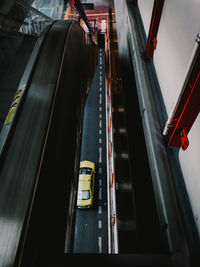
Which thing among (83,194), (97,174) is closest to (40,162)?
(83,194)

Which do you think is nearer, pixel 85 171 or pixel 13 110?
pixel 13 110

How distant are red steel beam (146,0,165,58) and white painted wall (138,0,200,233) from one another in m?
0.14

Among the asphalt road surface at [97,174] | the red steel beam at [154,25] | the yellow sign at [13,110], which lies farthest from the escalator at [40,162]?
the asphalt road surface at [97,174]

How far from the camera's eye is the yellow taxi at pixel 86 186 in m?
7.23

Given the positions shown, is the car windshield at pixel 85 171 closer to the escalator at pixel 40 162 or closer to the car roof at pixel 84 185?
the car roof at pixel 84 185

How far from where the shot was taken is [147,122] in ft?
9.78

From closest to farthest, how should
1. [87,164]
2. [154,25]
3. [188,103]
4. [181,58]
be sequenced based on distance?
[188,103] → [181,58] → [154,25] → [87,164]

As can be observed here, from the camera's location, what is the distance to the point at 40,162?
5.67ft

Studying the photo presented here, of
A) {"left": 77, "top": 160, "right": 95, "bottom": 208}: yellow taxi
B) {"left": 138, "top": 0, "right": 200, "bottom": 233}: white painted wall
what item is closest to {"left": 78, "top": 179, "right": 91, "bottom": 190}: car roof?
{"left": 77, "top": 160, "right": 95, "bottom": 208}: yellow taxi

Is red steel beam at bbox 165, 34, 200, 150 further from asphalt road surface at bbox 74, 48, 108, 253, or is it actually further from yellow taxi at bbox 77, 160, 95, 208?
asphalt road surface at bbox 74, 48, 108, 253

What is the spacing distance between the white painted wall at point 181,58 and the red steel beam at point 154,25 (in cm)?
14

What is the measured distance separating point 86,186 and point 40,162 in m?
6.11

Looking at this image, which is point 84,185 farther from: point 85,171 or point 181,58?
point 181,58

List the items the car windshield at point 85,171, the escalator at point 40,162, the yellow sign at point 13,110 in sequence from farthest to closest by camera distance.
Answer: the car windshield at point 85,171
the yellow sign at point 13,110
the escalator at point 40,162
